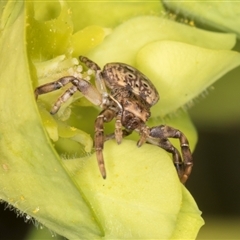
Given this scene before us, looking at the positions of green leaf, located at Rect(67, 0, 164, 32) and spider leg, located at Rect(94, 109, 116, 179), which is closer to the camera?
spider leg, located at Rect(94, 109, 116, 179)

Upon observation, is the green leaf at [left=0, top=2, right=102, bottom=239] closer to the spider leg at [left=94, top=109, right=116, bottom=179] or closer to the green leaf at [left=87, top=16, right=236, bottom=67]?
the spider leg at [left=94, top=109, right=116, bottom=179]

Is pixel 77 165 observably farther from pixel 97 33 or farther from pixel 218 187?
pixel 218 187

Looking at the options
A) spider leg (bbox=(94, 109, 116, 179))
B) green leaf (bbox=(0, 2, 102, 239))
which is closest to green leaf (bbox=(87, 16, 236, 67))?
spider leg (bbox=(94, 109, 116, 179))

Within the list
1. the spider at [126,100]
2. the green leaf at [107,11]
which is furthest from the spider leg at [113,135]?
the green leaf at [107,11]

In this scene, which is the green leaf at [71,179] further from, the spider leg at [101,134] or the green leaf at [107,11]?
the green leaf at [107,11]

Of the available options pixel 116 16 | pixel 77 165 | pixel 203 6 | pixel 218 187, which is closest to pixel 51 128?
pixel 77 165

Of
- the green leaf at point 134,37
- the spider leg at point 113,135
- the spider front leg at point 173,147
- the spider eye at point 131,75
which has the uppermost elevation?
the green leaf at point 134,37

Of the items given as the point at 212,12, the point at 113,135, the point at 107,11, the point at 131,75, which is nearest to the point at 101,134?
the point at 113,135
